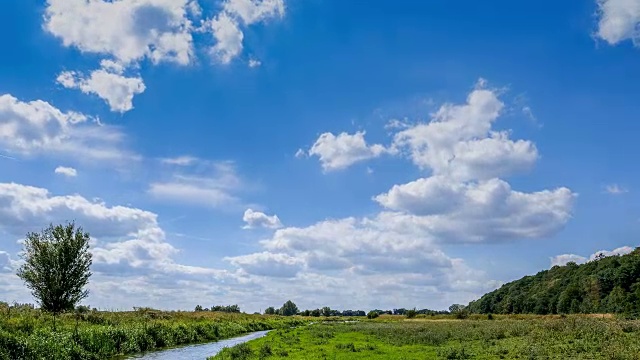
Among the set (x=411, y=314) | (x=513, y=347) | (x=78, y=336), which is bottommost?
(x=513, y=347)

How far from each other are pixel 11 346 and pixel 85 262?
39.9m

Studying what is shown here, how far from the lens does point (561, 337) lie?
44.2 m

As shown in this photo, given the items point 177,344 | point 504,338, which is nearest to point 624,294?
point 504,338

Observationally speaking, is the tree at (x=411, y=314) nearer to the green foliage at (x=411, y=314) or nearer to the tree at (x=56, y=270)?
the green foliage at (x=411, y=314)

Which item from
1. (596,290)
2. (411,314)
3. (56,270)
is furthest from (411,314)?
(56,270)

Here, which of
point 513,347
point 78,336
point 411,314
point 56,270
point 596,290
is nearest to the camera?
point 78,336

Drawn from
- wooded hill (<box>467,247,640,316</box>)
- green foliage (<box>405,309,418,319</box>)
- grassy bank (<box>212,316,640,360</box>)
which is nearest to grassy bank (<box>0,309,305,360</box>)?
grassy bank (<box>212,316,640,360</box>)

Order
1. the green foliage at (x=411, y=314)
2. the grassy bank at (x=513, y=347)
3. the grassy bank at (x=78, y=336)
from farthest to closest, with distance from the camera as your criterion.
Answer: the green foliage at (x=411, y=314), the grassy bank at (x=513, y=347), the grassy bank at (x=78, y=336)

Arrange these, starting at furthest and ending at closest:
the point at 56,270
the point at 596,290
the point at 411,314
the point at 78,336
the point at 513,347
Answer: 1. the point at 411,314
2. the point at 596,290
3. the point at 56,270
4. the point at 513,347
5. the point at 78,336

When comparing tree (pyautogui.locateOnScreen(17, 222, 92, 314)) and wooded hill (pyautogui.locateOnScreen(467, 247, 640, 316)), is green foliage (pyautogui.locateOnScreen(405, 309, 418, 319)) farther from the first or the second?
tree (pyautogui.locateOnScreen(17, 222, 92, 314))

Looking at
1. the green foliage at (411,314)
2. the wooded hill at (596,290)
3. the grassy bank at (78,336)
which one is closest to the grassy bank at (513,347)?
the grassy bank at (78,336)

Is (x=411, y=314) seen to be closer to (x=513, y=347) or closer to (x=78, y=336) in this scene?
(x=513, y=347)

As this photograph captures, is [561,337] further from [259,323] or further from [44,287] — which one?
[259,323]

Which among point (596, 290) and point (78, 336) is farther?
point (596, 290)
